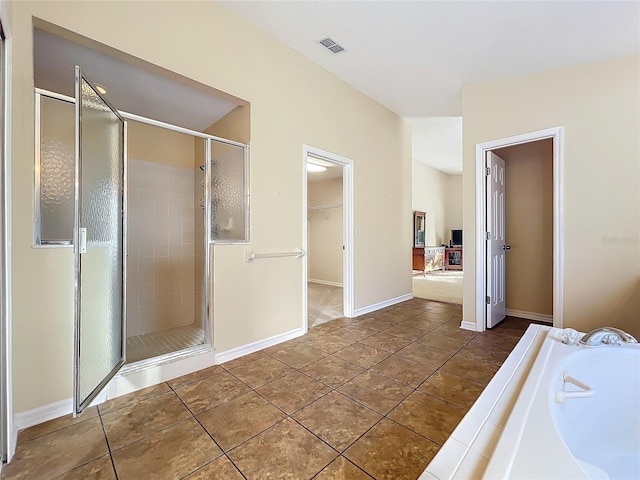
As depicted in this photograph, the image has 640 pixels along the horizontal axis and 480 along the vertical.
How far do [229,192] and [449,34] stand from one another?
7.69ft

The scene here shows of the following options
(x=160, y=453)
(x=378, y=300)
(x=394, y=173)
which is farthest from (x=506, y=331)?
(x=160, y=453)

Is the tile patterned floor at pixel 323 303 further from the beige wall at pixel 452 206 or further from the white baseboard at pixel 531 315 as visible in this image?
the beige wall at pixel 452 206

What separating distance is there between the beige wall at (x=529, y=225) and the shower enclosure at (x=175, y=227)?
11.1 ft

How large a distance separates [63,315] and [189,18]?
2195mm

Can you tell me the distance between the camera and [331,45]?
2666 millimetres

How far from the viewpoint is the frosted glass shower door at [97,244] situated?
1.42m

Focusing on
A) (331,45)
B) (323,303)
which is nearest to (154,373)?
(323,303)

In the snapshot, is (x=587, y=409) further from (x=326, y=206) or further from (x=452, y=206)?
(x=452, y=206)

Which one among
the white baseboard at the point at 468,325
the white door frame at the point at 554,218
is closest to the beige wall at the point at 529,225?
the white door frame at the point at 554,218

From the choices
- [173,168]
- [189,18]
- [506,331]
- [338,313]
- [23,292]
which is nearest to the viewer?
[23,292]

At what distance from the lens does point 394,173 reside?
4227 millimetres

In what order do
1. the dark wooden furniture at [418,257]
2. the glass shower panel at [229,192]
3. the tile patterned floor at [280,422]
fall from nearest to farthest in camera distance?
1. the tile patterned floor at [280,422]
2. the glass shower panel at [229,192]
3. the dark wooden furniture at [418,257]

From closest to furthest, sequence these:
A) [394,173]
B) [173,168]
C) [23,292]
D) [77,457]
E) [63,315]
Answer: [77,457] → [23,292] → [63,315] → [173,168] → [394,173]

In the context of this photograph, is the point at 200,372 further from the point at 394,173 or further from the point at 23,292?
the point at 394,173
